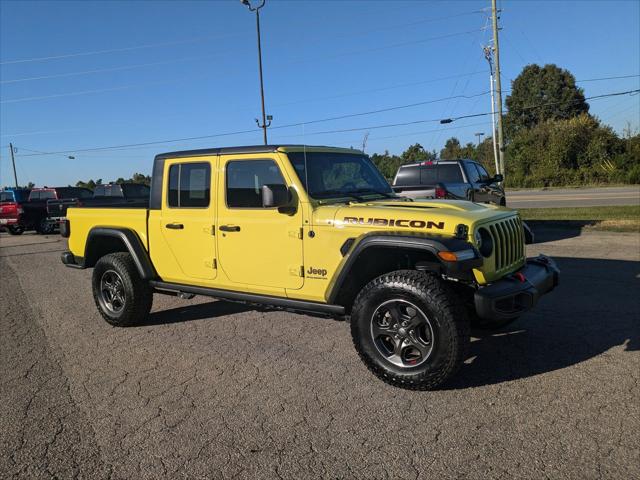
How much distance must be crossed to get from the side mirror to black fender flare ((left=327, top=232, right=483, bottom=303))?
644mm

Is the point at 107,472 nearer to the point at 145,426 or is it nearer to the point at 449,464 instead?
the point at 145,426

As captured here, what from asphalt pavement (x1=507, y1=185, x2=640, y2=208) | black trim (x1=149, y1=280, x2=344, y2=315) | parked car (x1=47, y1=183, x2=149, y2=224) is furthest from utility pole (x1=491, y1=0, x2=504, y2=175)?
black trim (x1=149, y1=280, x2=344, y2=315)

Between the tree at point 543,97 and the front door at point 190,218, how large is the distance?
203 feet

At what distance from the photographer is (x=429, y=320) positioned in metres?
3.57

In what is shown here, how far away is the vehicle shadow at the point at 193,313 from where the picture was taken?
591 cm

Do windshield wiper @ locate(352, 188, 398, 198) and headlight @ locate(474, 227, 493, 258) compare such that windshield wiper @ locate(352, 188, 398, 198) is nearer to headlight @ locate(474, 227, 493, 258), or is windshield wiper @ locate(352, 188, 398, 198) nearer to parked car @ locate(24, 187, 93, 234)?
headlight @ locate(474, 227, 493, 258)

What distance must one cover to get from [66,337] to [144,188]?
8016 millimetres

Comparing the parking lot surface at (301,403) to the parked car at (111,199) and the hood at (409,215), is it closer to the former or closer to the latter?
the hood at (409,215)

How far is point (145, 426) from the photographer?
3293 mm

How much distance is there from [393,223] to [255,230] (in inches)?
53.3

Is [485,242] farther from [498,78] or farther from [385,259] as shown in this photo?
[498,78]

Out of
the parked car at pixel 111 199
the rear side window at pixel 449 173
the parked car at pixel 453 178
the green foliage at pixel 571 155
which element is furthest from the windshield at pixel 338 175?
the green foliage at pixel 571 155

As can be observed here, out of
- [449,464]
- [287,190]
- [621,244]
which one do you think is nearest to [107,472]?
[449,464]

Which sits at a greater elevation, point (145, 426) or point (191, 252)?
point (191, 252)
